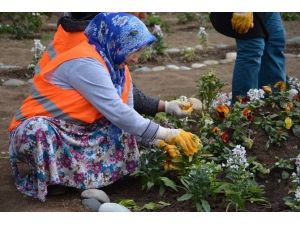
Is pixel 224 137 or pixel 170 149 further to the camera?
pixel 224 137

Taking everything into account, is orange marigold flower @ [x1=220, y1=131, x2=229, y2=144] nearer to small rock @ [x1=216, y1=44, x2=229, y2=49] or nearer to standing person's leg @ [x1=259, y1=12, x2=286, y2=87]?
standing person's leg @ [x1=259, y1=12, x2=286, y2=87]

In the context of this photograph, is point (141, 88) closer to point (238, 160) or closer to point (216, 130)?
point (216, 130)

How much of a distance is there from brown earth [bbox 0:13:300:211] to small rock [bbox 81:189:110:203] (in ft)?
0.19

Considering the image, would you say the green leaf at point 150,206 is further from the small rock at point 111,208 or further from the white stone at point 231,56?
the white stone at point 231,56

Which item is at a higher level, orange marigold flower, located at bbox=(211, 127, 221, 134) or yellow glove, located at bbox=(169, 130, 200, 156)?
yellow glove, located at bbox=(169, 130, 200, 156)

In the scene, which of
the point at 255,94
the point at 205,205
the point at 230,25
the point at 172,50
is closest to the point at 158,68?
the point at 172,50

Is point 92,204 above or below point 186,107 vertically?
below

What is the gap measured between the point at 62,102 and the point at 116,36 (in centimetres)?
46

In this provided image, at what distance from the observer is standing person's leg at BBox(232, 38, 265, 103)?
14.9 ft

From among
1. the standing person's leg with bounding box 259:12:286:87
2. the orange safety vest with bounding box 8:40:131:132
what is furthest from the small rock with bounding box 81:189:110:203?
the standing person's leg with bounding box 259:12:286:87

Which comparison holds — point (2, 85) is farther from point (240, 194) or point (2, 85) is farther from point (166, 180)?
point (240, 194)

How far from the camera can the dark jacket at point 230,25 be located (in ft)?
14.9

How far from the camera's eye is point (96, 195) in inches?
134
